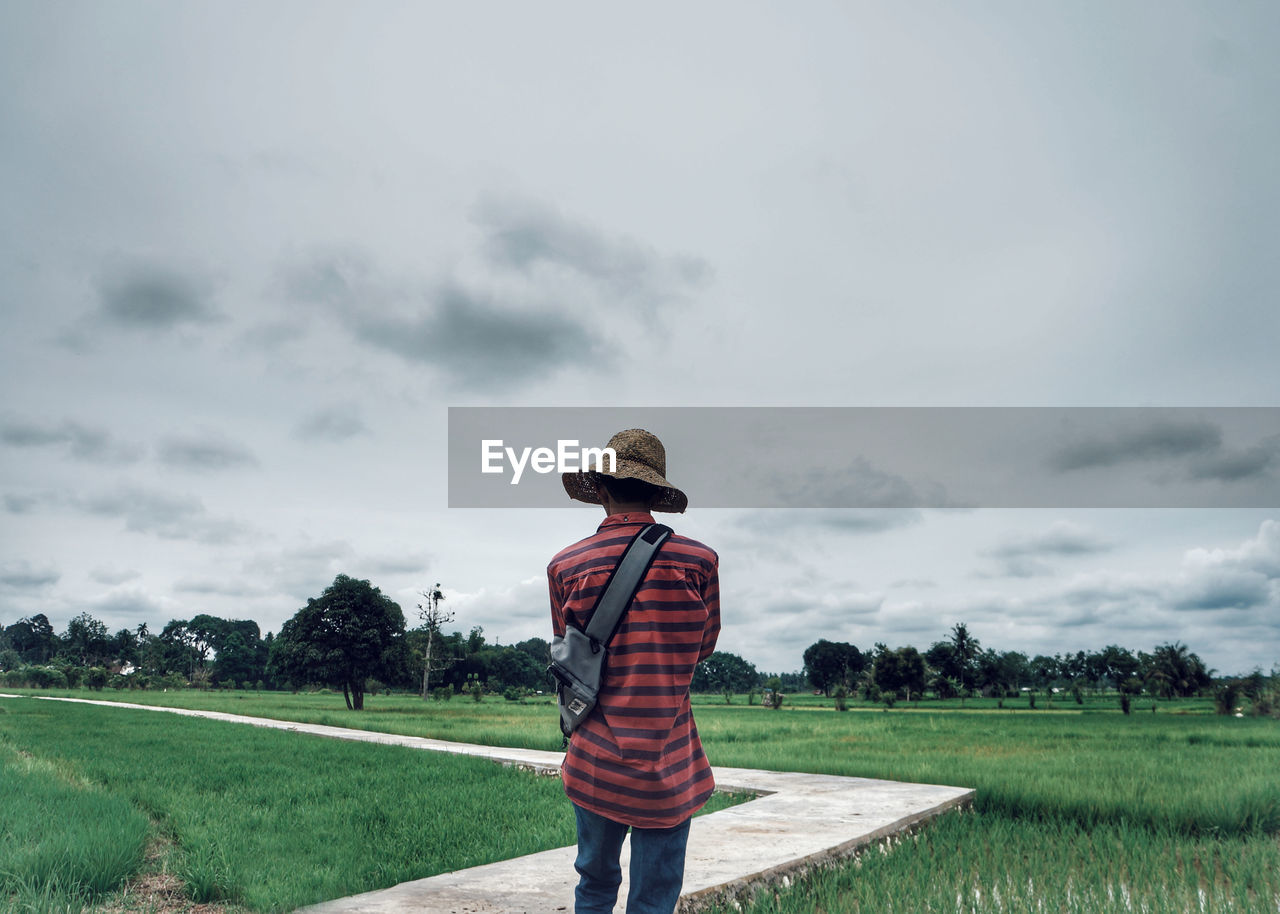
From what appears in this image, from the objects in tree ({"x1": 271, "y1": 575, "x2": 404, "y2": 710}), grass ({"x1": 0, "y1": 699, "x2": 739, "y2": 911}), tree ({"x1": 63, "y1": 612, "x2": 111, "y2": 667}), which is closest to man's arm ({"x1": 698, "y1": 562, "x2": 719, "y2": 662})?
grass ({"x1": 0, "y1": 699, "x2": 739, "y2": 911})

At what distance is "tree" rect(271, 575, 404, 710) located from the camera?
30.6 meters

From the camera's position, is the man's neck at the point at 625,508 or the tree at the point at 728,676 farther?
the tree at the point at 728,676

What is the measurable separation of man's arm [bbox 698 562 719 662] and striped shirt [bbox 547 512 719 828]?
0.02 meters

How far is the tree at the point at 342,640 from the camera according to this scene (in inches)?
1204

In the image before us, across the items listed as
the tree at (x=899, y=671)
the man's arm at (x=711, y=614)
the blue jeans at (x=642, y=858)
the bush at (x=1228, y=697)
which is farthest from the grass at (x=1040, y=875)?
the tree at (x=899, y=671)

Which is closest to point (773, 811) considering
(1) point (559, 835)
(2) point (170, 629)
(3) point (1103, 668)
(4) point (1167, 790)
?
(1) point (559, 835)

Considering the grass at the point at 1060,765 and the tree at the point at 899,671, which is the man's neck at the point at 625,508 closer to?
the grass at the point at 1060,765

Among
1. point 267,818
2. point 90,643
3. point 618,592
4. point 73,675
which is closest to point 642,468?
point 618,592

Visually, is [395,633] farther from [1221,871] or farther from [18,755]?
[1221,871]

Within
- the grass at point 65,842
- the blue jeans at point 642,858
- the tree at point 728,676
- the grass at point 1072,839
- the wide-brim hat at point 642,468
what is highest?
the wide-brim hat at point 642,468

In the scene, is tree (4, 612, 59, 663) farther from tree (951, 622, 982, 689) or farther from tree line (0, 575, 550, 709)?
tree (951, 622, 982, 689)

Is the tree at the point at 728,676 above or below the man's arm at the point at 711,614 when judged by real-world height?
below

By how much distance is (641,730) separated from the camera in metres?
2.11

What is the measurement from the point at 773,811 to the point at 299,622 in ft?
96.5
